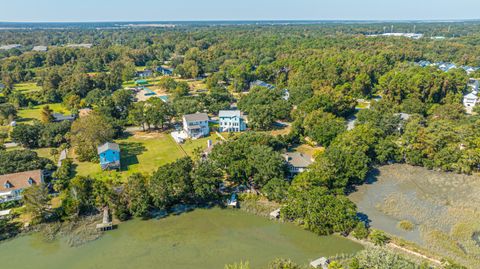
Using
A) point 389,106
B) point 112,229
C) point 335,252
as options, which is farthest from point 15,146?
point 389,106

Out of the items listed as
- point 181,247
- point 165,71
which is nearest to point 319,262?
point 181,247

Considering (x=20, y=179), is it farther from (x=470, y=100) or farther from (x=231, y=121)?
(x=470, y=100)

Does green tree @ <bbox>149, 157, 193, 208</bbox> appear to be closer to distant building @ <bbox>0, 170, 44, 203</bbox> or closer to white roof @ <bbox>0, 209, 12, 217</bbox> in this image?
distant building @ <bbox>0, 170, 44, 203</bbox>

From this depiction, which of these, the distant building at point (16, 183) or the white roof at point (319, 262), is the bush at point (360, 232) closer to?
the white roof at point (319, 262)

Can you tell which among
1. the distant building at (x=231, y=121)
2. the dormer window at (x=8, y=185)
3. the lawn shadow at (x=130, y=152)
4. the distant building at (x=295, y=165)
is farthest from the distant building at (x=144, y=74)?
the distant building at (x=295, y=165)

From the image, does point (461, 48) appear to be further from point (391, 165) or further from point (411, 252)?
point (411, 252)

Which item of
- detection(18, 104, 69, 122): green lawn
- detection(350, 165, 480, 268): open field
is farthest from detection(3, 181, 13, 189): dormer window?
detection(350, 165, 480, 268): open field
